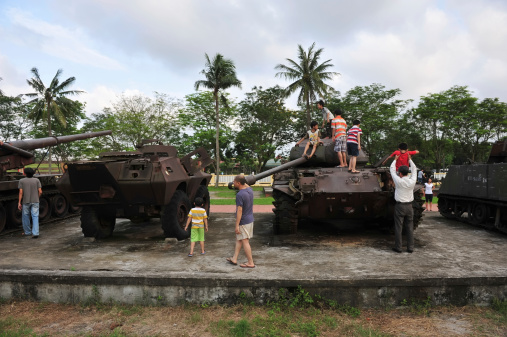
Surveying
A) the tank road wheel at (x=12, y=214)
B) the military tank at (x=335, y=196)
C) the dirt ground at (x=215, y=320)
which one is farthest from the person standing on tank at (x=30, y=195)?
the military tank at (x=335, y=196)

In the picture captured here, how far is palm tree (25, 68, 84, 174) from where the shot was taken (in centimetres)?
2784

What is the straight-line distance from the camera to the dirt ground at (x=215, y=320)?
411 cm

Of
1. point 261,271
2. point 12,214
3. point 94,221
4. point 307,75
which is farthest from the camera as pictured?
point 307,75

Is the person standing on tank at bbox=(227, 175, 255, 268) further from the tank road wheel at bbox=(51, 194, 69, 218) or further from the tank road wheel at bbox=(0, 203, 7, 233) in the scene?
the tank road wheel at bbox=(51, 194, 69, 218)

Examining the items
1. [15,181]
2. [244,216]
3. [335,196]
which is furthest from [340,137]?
[15,181]

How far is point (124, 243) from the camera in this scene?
7.46 metres

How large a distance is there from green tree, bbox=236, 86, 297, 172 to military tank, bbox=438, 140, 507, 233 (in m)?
21.4

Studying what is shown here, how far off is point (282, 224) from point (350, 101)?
2551cm

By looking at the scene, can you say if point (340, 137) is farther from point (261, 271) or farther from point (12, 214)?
point (12, 214)

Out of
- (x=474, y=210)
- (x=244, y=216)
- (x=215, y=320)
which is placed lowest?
(x=215, y=320)

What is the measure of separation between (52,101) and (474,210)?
30084 mm

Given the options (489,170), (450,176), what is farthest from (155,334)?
(450,176)

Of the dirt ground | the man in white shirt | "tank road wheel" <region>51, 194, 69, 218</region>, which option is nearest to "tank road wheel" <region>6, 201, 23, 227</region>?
"tank road wheel" <region>51, 194, 69, 218</region>

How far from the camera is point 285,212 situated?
7.44m
